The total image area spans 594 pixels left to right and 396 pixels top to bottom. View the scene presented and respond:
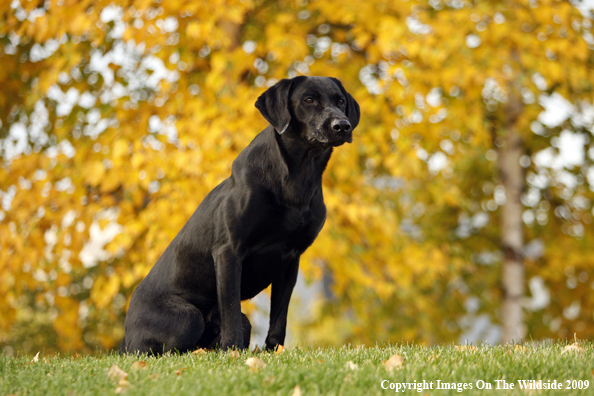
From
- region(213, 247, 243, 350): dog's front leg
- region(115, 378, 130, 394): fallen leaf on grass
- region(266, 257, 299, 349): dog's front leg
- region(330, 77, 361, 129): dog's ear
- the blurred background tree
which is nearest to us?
region(115, 378, 130, 394): fallen leaf on grass

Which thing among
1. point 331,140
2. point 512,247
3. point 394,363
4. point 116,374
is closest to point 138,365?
point 116,374

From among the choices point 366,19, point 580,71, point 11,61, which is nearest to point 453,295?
point 580,71

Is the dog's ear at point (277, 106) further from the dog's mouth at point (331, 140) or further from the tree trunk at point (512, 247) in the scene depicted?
the tree trunk at point (512, 247)

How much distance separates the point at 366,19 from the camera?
606cm

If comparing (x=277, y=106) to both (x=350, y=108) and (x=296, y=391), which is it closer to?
(x=350, y=108)

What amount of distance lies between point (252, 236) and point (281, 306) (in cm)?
57

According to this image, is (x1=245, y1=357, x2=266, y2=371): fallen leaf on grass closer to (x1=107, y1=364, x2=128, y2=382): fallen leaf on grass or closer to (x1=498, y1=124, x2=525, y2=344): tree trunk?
(x1=107, y1=364, x2=128, y2=382): fallen leaf on grass

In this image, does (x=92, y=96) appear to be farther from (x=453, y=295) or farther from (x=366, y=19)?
(x=453, y=295)

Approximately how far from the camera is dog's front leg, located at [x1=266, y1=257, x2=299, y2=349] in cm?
349

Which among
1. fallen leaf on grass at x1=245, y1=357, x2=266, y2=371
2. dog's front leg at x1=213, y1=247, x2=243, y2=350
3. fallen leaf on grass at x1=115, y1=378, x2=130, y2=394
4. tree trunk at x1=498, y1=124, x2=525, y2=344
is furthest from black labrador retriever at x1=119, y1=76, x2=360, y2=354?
tree trunk at x1=498, y1=124, x2=525, y2=344

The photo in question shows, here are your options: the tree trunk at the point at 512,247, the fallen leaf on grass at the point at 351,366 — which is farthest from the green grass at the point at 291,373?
the tree trunk at the point at 512,247

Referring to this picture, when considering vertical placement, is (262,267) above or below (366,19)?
below

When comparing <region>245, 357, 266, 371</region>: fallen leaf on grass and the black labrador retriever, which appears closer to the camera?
<region>245, 357, 266, 371</region>: fallen leaf on grass

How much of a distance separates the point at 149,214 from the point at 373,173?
4675mm
